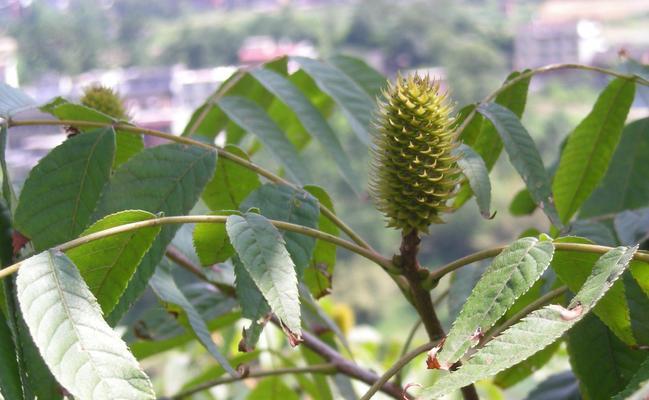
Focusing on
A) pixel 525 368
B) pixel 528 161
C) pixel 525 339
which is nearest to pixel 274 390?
pixel 525 368

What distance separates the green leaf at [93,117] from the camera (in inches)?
37.6

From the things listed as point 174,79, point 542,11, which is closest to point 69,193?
point 174,79

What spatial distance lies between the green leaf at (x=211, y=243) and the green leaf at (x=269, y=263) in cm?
11

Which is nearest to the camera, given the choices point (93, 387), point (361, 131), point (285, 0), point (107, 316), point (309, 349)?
point (93, 387)

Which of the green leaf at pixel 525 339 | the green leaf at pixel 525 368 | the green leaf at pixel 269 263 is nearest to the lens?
the green leaf at pixel 525 339

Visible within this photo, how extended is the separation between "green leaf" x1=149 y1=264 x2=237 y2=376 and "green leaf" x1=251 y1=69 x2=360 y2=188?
292 mm

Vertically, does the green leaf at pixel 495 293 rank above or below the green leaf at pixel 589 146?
below

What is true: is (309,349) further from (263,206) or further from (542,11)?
(542,11)

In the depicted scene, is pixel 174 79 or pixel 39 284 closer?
pixel 39 284

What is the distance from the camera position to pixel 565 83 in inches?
661

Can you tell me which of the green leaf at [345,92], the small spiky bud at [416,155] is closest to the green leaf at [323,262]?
the small spiky bud at [416,155]

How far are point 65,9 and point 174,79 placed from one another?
3975 mm

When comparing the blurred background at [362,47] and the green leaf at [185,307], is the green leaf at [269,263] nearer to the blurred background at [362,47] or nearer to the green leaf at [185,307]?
the green leaf at [185,307]

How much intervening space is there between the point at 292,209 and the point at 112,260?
0.19m
